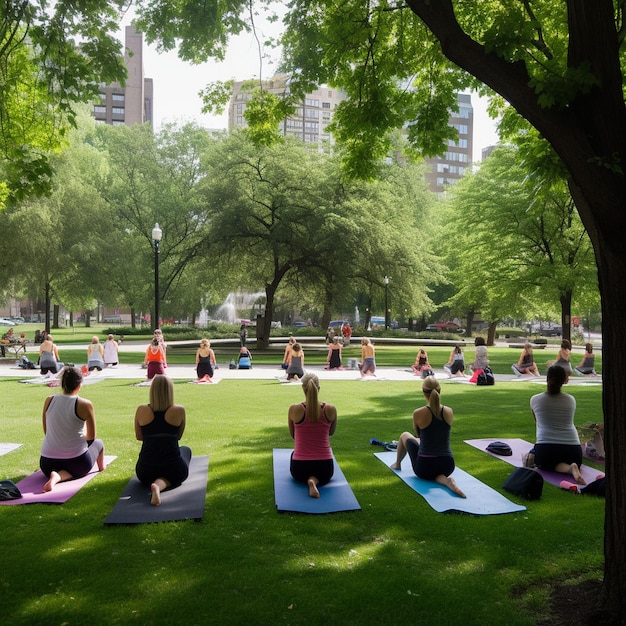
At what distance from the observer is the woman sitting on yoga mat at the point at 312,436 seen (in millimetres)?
6570

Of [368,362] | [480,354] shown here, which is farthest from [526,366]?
[368,362]

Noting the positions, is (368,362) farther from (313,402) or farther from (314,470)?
(313,402)

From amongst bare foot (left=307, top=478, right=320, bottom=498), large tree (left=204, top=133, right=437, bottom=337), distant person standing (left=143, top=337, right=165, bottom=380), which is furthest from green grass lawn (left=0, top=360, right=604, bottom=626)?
large tree (left=204, top=133, right=437, bottom=337)

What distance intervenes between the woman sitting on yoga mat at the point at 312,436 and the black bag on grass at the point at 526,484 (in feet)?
6.91

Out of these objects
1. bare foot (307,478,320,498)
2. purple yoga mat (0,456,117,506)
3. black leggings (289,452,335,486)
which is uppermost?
black leggings (289,452,335,486)

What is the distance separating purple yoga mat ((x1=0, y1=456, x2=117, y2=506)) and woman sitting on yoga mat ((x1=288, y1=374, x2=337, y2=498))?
8.12ft

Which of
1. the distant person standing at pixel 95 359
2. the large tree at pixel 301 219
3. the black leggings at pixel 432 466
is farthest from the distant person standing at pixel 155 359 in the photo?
the large tree at pixel 301 219

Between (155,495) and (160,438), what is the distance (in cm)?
59

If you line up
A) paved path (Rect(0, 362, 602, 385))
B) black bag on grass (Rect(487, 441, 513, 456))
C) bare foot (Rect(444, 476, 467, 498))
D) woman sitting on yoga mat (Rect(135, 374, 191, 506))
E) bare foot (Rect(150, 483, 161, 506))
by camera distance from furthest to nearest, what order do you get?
paved path (Rect(0, 362, 602, 385)) → black bag on grass (Rect(487, 441, 513, 456)) → bare foot (Rect(444, 476, 467, 498)) → woman sitting on yoga mat (Rect(135, 374, 191, 506)) → bare foot (Rect(150, 483, 161, 506))

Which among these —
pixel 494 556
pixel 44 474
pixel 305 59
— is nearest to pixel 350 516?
pixel 494 556

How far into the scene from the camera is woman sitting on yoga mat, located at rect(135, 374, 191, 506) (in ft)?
20.3

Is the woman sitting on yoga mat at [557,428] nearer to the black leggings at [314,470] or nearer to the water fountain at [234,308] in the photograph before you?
the black leggings at [314,470]

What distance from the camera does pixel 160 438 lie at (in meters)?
6.29

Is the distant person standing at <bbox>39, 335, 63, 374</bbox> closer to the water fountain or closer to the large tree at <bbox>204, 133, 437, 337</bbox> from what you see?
the large tree at <bbox>204, 133, 437, 337</bbox>
